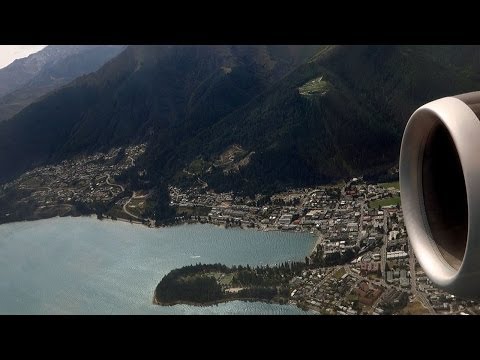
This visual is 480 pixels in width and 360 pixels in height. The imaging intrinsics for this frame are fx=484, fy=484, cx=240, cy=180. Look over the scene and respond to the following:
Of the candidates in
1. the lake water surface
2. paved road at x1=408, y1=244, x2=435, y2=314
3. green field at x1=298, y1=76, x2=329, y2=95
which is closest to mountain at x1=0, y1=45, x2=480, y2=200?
green field at x1=298, y1=76, x2=329, y2=95

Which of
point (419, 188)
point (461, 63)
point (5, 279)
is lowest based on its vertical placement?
point (5, 279)

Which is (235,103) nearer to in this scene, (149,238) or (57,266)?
(149,238)

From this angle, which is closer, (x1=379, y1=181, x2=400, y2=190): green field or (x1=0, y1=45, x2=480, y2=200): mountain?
(x1=379, y1=181, x2=400, y2=190): green field

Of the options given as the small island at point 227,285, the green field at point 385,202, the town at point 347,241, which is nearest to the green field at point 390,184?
the town at point 347,241

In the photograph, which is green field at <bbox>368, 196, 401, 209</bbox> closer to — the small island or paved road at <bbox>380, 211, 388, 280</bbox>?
paved road at <bbox>380, 211, 388, 280</bbox>

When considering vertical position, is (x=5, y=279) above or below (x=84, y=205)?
below

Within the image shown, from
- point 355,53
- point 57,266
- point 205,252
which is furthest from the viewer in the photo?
point 355,53

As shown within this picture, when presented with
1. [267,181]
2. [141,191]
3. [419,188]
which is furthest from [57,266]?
[419,188]

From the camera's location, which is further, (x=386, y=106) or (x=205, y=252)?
(x=386, y=106)

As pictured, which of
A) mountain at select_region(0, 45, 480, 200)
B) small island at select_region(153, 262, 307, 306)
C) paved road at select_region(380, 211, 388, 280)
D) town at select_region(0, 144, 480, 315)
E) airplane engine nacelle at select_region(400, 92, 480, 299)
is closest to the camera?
airplane engine nacelle at select_region(400, 92, 480, 299)
